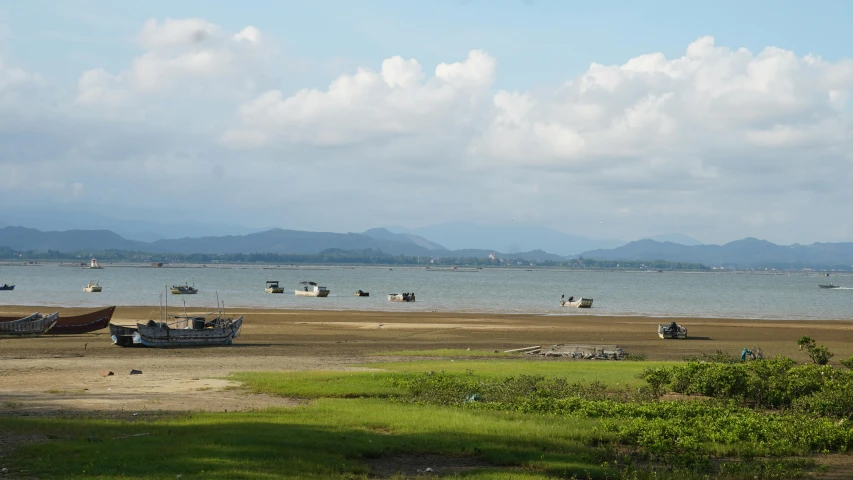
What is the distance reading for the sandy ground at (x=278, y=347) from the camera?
22.6m

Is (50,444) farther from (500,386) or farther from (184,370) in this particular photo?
(184,370)

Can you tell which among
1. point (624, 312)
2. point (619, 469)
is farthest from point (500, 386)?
point (624, 312)

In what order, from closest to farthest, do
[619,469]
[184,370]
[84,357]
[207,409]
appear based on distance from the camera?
1. [619,469]
2. [207,409]
3. [184,370]
4. [84,357]

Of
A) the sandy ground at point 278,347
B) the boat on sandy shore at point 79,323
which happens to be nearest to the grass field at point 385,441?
the sandy ground at point 278,347

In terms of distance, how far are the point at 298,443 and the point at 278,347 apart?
1137 inches

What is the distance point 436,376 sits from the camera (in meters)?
25.5

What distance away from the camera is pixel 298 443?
50.5 ft

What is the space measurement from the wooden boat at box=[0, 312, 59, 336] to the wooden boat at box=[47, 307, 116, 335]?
0.41 metres

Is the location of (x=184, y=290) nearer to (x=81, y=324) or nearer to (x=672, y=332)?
(x=81, y=324)

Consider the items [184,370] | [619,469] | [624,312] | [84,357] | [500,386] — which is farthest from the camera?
[624,312]

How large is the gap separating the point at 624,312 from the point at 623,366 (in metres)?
61.8

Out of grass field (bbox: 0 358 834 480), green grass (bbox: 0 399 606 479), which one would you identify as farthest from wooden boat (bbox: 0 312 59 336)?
green grass (bbox: 0 399 606 479)

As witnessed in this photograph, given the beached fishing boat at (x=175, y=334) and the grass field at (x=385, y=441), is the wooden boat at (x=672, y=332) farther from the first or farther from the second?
the grass field at (x=385, y=441)

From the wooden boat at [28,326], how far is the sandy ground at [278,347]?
5.58 feet
